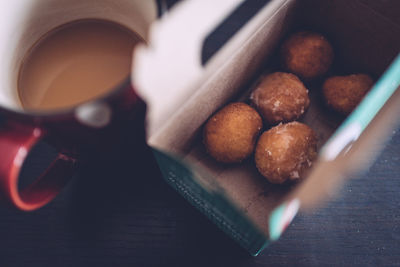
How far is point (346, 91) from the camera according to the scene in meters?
0.58

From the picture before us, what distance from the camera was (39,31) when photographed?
1.64 feet

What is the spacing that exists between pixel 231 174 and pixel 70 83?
274 mm

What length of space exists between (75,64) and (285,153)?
32 centimetres

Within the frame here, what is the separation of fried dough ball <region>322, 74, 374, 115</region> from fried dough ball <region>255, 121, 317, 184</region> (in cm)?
8

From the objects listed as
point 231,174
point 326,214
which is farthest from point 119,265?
point 326,214

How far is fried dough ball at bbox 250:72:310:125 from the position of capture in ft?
1.88

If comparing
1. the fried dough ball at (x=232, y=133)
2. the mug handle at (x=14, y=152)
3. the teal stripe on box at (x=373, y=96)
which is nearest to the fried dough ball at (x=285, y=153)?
the fried dough ball at (x=232, y=133)

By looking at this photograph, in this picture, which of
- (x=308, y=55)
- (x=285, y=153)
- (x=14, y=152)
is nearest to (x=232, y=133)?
(x=285, y=153)

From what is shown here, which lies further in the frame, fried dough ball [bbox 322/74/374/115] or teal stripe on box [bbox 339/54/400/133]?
fried dough ball [bbox 322/74/374/115]

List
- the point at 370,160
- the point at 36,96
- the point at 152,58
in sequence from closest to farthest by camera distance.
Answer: the point at 152,58 < the point at 36,96 < the point at 370,160

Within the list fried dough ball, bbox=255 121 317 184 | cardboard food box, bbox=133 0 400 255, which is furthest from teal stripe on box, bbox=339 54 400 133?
fried dough ball, bbox=255 121 317 184

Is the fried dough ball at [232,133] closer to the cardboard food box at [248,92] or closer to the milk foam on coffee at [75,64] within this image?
the cardboard food box at [248,92]

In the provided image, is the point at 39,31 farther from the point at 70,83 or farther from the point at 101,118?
the point at 101,118

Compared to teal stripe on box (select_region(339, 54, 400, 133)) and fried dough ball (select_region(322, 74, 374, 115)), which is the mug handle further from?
fried dough ball (select_region(322, 74, 374, 115))
